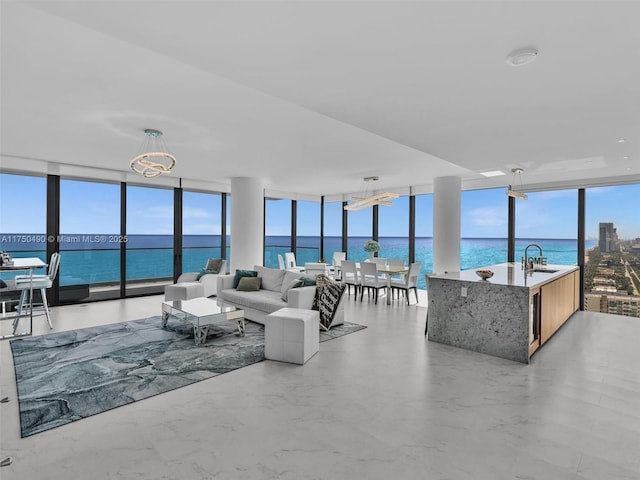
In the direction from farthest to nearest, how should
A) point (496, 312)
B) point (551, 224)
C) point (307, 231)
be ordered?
point (307, 231)
point (551, 224)
point (496, 312)

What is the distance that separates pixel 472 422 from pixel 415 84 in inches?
106

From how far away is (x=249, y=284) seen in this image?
638 cm

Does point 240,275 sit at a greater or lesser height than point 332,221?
lesser

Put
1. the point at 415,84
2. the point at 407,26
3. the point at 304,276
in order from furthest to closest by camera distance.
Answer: the point at 304,276, the point at 415,84, the point at 407,26

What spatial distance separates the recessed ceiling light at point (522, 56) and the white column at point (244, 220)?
268 inches

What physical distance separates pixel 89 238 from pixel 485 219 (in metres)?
10.6

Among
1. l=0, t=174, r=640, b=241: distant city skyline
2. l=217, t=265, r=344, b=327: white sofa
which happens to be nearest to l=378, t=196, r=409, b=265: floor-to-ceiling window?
l=0, t=174, r=640, b=241: distant city skyline

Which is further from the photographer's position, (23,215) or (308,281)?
(23,215)

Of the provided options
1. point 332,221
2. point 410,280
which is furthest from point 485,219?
point 332,221

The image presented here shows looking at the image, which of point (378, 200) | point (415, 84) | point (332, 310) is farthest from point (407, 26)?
point (378, 200)

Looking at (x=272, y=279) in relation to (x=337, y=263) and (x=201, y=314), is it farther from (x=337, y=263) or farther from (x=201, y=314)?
(x=337, y=263)

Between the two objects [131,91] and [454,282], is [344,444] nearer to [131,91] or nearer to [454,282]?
[454,282]

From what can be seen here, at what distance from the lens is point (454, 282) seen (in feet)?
15.5

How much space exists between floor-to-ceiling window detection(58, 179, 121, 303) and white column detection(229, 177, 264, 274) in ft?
8.50
